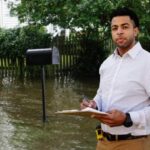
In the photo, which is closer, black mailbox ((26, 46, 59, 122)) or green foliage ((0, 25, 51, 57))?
black mailbox ((26, 46, 59, 122))

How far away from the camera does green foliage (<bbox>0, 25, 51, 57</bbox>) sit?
16.3 meters

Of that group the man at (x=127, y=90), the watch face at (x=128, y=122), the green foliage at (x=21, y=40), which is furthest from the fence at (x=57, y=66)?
the watch face at (x=128, y=122)

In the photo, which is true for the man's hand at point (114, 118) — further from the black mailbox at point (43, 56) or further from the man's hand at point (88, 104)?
the black mailbox at point (43, 56)

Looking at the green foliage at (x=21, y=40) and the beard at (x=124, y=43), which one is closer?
the beard at (x=124, y=43)

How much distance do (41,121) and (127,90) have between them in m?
6.26

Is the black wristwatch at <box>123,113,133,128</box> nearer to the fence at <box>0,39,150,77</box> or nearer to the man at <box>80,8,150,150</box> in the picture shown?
the man at <box>80,8,150,150</box>

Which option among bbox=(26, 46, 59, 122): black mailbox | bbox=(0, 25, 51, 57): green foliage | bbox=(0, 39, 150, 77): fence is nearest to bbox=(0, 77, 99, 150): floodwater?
bbox=(26, 46, 59, 122): black mailbox

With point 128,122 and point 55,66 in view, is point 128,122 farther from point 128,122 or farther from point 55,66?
point 55,66

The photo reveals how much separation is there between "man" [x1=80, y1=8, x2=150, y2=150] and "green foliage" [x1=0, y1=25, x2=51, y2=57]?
501 inches

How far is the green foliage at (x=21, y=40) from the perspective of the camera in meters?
16.3

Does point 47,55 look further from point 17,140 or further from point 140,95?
point 140,95

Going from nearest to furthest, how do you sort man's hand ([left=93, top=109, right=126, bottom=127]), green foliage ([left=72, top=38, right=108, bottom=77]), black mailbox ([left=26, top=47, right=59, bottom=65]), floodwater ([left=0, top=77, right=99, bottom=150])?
man's hand ([left=93, top=109, right=126, bottom=127]), floodwater ([left=0, top=77, right=99, bottom=150]), black mailbox ([left=26, top=47, right=59, bottom=65]), green foliage ([left=72, top=38, right=108, bottom=77])

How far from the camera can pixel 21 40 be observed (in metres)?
16.4

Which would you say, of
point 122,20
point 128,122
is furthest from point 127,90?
point 122,20
